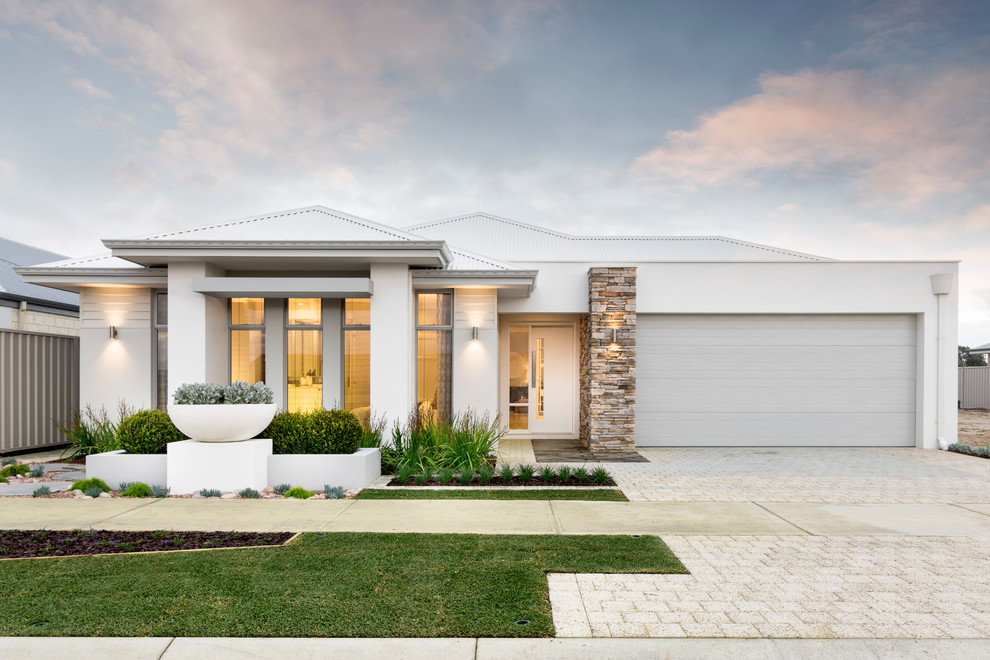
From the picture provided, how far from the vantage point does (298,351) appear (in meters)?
10.7

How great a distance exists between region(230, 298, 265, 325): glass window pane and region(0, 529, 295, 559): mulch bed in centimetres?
571

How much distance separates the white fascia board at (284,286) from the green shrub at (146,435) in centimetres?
266

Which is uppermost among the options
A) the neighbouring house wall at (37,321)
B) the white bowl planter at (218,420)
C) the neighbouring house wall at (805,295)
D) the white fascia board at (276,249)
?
the white fascia board at (276,249)

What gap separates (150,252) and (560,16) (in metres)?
9.34

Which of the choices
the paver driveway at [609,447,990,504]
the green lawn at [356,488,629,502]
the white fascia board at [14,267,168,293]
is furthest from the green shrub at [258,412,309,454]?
the white fascia board at [14,267,168,293]

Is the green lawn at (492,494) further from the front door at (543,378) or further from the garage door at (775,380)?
the front door at (543,378)

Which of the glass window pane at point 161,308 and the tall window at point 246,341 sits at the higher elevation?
the glass window pane at point 161,308

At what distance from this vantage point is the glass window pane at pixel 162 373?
1092cm

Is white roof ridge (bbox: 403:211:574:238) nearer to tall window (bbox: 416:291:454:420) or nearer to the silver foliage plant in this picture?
tall window (bbox: 416:291:454:420)

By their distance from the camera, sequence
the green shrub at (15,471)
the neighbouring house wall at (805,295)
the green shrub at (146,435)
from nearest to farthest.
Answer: the green shrub at (146,435), the green shrub at (15,471), the neighbouring house wall at (805,295)

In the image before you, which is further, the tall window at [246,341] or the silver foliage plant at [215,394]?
the tall window at [246,341]

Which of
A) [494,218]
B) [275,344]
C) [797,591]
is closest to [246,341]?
[275,344]

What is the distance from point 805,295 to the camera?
12.2 m

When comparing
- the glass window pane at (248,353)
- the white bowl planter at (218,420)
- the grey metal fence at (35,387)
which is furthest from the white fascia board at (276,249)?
the grey metal fence at (35,387)
